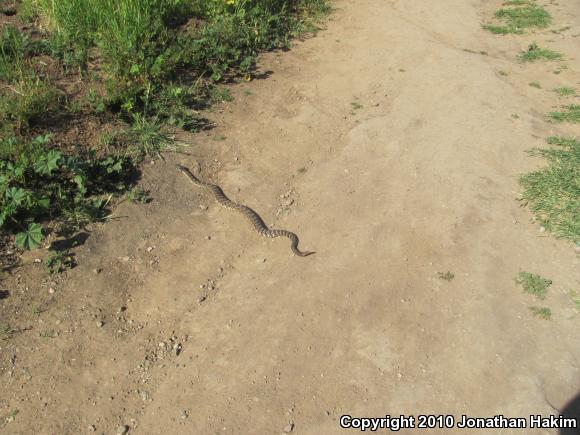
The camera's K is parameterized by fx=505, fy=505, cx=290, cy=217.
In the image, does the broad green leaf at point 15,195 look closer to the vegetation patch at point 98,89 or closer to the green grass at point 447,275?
the vegetation patch at point 98,89

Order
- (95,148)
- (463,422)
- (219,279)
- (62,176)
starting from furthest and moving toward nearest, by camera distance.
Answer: (95,148), (62,176), (219,279), (463,422)

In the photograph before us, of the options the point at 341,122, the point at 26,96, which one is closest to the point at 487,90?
the point at 341,122

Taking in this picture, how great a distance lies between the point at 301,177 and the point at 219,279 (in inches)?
77.7

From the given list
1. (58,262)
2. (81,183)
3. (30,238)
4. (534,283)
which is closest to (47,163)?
(81,183)

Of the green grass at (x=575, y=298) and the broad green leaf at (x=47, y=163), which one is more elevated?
the broad green leaf at (x=47, y=163)

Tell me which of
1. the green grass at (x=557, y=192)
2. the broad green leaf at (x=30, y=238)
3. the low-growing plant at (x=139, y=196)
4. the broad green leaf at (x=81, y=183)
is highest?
the broad green leaf at (x=81, y=183)

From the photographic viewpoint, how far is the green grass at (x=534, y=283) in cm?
505

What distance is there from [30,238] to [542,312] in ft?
16.7

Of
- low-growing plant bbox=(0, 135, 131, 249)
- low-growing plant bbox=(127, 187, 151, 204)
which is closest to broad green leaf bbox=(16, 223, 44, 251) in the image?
low-growing plant bbox=(0, 135, 131, 249)

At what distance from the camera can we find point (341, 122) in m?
7.57

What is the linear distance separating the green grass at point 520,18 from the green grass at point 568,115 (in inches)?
145

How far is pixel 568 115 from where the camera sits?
7953 millimetres

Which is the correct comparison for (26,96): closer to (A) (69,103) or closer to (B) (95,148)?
(A) (69,103)

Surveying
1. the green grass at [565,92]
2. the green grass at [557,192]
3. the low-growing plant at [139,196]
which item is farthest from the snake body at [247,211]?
the green grass at [565,92]
